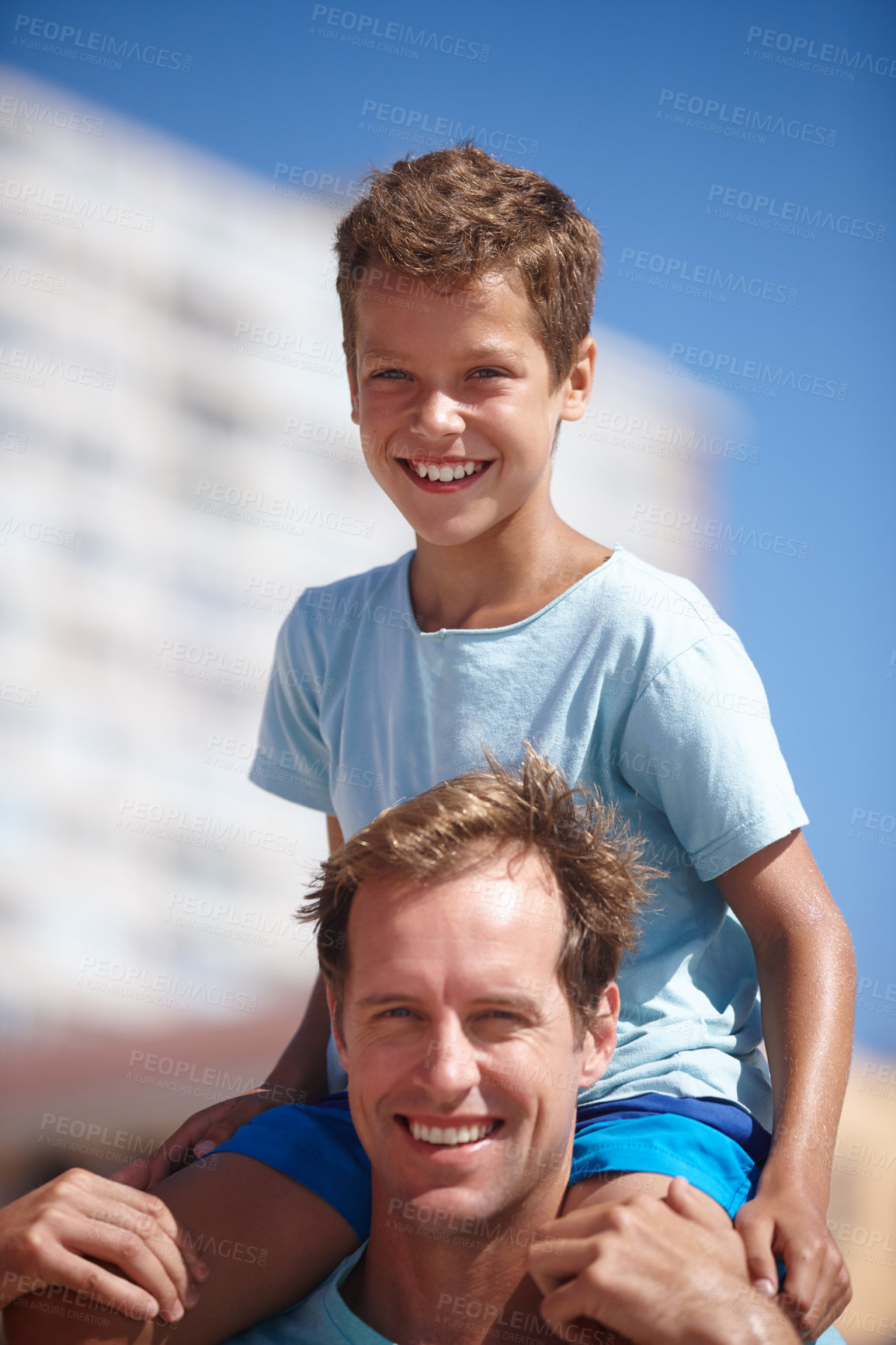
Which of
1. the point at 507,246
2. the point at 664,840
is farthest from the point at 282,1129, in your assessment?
the point at 507,246

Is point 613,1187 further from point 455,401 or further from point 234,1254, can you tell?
point 455,401

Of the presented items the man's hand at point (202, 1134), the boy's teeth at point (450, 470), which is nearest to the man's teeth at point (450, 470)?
the boy's teeth at point (450, 470)

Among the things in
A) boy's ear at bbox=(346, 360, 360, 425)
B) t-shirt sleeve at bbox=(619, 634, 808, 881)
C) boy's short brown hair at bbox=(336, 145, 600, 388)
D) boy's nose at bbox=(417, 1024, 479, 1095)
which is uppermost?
boy's short brown hair at bbox=(336, 145, 600, 388)

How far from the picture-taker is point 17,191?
13.2ft

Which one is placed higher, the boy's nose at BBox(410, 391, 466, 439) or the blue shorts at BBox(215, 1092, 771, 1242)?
the boy's nose at BBox(410, 391, 466, 439)

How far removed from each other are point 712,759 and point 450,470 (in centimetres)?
60

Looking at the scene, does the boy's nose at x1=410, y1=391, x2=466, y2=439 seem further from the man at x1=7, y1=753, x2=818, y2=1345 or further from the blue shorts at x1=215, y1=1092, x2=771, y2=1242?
the blue shorts at x1=215, y1=1092, x2=771, y2=1242

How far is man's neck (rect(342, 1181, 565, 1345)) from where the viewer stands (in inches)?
51.7

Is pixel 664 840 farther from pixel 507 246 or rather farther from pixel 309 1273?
pixel 507 246

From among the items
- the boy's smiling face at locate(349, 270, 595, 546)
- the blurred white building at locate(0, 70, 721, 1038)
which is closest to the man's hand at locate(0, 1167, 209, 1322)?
the boy's smiling face at locate(349, 270, 595, 546)

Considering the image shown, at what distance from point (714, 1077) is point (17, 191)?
3979 mm

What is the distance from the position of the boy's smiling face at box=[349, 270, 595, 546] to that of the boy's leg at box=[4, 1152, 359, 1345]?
986mm

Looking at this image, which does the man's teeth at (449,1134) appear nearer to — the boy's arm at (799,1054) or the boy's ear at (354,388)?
the boy's arm at (799,1054)

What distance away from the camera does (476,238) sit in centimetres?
162
